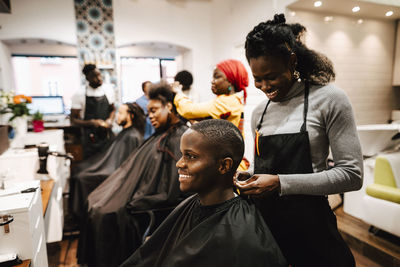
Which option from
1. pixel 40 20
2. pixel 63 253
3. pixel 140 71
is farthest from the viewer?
pixel 140 71

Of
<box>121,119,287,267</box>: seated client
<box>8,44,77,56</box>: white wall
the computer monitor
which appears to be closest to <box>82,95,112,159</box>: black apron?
the computer monitor

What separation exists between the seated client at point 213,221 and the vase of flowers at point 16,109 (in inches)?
86.1

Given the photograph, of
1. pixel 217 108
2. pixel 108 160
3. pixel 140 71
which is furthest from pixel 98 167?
pixel 140 71

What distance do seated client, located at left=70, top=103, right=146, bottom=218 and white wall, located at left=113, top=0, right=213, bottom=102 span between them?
8.76ft

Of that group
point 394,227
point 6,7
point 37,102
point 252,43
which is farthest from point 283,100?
point 37,102

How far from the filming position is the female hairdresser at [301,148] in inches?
34.5

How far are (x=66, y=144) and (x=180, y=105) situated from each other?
9.93 ft

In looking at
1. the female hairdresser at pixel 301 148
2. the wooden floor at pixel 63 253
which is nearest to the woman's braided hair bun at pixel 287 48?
the female hairdresser at pixel 301 148

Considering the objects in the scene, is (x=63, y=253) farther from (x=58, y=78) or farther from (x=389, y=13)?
(x=58, y=78)

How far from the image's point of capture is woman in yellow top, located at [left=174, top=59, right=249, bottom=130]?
1.79 metres

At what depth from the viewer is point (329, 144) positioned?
94 centimetres

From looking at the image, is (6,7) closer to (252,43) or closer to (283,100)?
(252,43)

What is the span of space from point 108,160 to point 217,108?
4.95 ft

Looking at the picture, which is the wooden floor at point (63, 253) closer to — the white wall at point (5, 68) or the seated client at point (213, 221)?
the seated client at point (213, 221)
